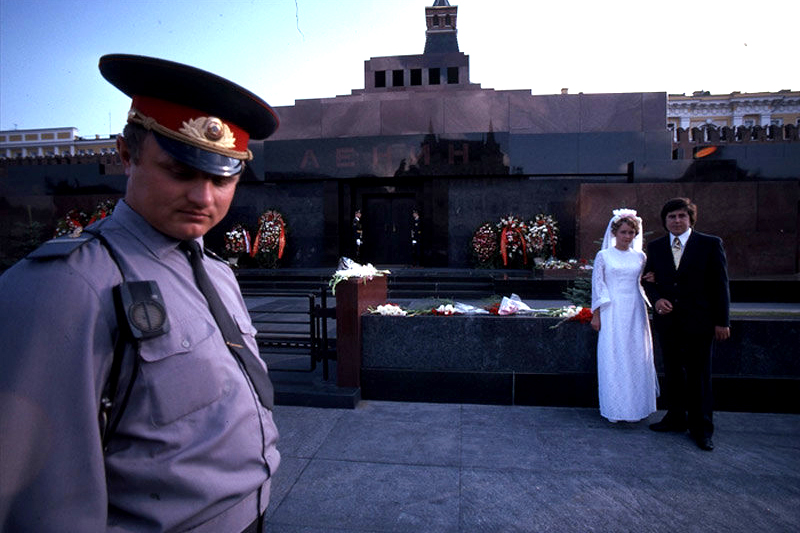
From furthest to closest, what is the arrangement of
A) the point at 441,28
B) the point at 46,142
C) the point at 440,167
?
the point at 46,142 → the point at 441,28 → the point at 440,167

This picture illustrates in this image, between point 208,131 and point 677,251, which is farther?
point 677,251

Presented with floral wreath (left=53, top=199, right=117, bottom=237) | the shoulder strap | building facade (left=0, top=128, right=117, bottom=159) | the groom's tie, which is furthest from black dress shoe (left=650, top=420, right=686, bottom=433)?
building facade (left=0, top=128, right=117, bottom=159)

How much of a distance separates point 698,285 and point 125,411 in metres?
5.06

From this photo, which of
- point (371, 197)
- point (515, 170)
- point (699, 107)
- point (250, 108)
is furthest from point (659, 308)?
point (699, 107)

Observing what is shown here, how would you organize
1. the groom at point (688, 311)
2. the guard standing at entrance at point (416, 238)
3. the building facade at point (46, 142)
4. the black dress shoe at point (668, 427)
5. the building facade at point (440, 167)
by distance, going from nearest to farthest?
the groom at point (688, 311)
the black dress shoe at point (668, 427)
the building facade at point (440, 167)
the guard standing at entrance at point (416, 238)
the building facade at point (46, 142)

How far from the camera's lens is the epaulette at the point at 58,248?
3.52 feet

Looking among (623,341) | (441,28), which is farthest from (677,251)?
(441,28)

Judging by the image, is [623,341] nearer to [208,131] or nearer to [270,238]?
[208,131]

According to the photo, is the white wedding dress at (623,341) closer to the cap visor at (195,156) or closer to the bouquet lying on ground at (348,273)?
the bouquet lying on ground at (348,273)

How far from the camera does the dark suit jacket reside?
4508 millimetres

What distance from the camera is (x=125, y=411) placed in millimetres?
1111

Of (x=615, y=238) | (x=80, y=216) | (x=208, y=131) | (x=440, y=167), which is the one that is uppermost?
(x=440, y=167)

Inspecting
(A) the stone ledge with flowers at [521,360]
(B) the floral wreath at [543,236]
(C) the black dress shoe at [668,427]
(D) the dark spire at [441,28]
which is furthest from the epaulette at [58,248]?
(D) the dark spire at [441,28]

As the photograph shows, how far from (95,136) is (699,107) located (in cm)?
8741
